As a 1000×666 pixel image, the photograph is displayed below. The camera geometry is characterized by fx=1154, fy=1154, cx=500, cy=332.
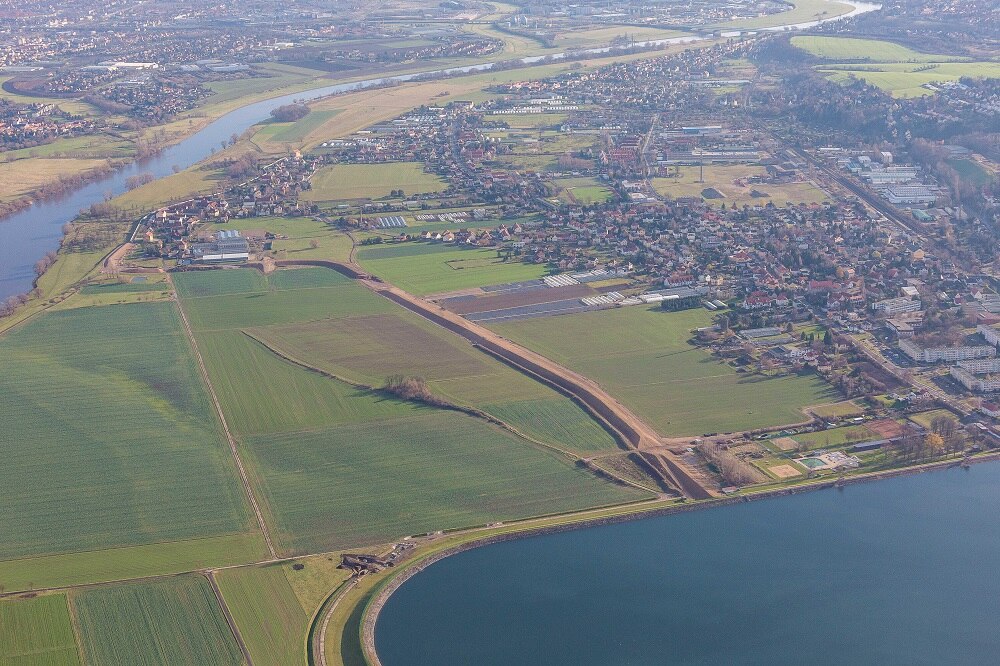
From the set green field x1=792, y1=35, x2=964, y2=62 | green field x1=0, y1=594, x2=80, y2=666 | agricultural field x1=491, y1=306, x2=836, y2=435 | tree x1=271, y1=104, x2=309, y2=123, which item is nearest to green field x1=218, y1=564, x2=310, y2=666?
green field x1=0, y1=594, x2=80, y2=666

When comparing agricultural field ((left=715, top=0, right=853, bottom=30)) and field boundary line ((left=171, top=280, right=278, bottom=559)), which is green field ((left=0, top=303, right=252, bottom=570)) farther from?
agricultural field ((left=715, top=0, right=853, bottom=30))

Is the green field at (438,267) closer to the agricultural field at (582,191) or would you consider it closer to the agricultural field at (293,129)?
the agricultural field at (582,191)

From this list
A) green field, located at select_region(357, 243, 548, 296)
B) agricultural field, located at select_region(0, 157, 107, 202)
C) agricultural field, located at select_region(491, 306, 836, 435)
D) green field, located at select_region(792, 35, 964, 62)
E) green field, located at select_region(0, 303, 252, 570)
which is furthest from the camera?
green field, located at select_region(792, 35, 964, 62)

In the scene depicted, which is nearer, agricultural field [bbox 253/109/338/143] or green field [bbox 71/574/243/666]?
green field [bbox 71/574/243/666]

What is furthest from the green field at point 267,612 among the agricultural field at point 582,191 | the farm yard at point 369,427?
the agricultural field at point 582,191

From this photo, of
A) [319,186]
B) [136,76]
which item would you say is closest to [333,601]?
[319,186]

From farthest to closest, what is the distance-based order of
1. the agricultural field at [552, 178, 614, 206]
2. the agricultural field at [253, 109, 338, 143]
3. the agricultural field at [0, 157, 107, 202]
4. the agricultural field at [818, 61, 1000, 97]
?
the agricultural field at [818, 61, 1000, 97], the agricultural field at [253, 109, 338, 143], the agricultural field at [0, 157, 107, 202], the agricultural field at [552, 178, 614, 206]
